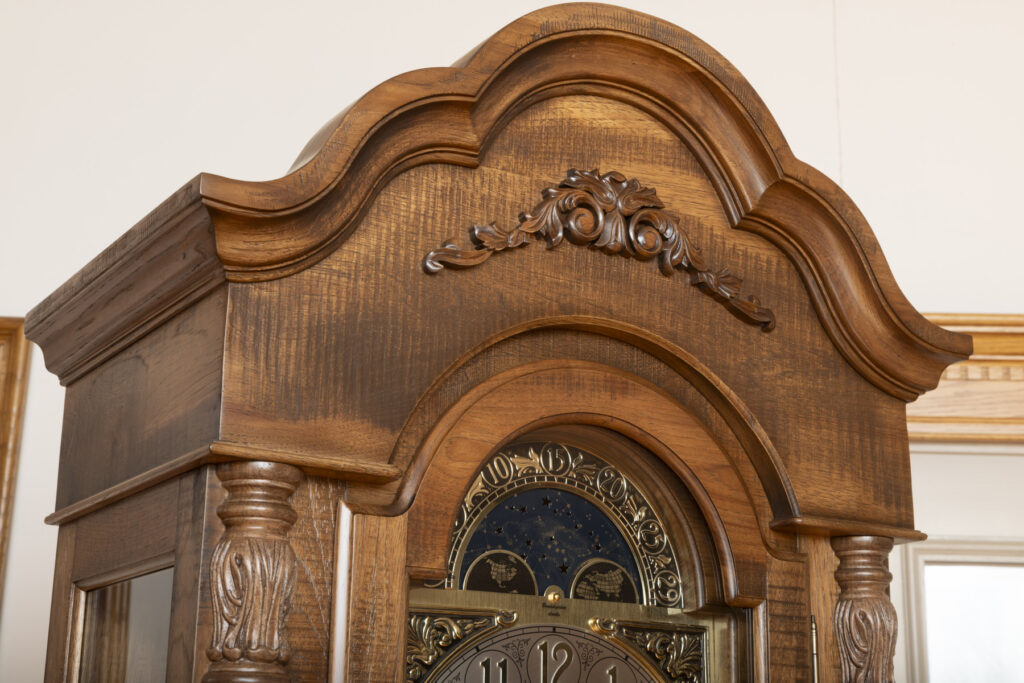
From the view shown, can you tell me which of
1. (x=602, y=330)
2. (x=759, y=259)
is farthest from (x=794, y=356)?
(x=602, y=330)

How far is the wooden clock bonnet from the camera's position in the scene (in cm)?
100

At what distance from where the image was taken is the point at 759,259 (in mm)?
1294

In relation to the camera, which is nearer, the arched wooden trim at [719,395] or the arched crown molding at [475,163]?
the arched crown molding at [475,163]

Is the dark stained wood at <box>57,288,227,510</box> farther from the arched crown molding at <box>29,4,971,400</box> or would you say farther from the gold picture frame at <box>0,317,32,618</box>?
the gold picture frame at <box>0,317,32,618</box>

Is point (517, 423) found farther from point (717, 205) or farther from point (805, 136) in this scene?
point (805, 136)

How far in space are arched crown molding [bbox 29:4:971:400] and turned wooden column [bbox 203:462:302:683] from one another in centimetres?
16

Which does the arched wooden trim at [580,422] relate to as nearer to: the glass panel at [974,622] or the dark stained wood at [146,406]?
the dark stained wood at [146,406]

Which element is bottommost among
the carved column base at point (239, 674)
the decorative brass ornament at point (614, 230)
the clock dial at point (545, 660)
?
the carved column base at point (239, 674)

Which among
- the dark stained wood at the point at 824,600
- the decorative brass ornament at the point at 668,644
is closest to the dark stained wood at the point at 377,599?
the decorative brass ornament at the point at 668,644

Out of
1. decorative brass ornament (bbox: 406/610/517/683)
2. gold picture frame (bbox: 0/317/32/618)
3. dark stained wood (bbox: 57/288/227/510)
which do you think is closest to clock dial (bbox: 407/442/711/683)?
decorative brass ornament (bbox: 406/610/517/683)

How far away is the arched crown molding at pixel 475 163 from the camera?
1.00 metres

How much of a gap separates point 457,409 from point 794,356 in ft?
1.31

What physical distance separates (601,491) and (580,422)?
0.25 feet

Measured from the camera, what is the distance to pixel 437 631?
108cm
